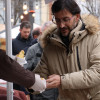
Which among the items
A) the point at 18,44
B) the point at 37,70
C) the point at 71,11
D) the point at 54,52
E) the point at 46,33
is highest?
the point at 71,11

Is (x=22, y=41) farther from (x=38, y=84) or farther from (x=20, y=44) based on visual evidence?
(x=38, y=84)

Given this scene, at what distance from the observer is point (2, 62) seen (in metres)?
1.80

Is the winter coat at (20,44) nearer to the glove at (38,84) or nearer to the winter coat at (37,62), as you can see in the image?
the winter coat at (37,62)

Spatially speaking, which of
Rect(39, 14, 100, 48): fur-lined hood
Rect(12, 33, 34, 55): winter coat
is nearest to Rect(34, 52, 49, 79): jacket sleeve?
Rect(39, 14, 100, 48): fur-lined hood

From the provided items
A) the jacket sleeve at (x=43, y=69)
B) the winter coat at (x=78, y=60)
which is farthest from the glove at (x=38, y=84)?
the jacket sleeve at (x=43, y=69)

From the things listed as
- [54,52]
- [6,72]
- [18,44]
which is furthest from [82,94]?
[18,44]

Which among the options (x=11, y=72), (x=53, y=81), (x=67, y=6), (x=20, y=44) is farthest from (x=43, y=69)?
(x=20, y=44)

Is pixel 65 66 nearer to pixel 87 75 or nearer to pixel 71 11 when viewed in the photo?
pixel 87 75

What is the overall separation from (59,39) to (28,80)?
58cm

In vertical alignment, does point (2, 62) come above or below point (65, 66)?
above

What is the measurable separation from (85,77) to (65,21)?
49cm

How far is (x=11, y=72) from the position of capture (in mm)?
1821

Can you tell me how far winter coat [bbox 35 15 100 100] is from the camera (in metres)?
2.22

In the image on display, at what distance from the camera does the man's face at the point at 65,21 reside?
2293 millimetres
